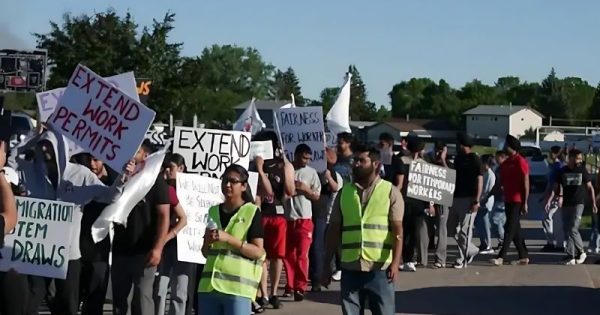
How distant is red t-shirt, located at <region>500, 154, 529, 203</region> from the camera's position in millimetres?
17250

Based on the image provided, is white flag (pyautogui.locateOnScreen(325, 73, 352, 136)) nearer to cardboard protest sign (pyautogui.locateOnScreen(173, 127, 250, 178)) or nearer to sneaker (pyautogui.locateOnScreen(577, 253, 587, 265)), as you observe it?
sneaker (pyautogui.locateOnScreen(577, 253, 587, 265))

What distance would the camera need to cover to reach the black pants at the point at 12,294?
8.26 metres

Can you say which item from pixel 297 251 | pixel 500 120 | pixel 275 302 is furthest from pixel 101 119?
pixel 500 120

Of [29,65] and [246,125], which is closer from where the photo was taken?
[246,125]

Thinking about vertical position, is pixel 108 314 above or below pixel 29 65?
below

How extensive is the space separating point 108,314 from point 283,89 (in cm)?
14526

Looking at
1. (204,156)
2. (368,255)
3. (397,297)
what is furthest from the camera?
(397,297)

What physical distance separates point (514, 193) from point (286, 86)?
146 m

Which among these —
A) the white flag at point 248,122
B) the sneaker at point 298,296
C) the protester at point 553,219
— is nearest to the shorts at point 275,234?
the sneaker at point 298,296

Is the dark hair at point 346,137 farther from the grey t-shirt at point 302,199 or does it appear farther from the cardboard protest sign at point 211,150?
the cardboard protest sign at point 211,150

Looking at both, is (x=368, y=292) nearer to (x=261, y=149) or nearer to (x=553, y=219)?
(x=261, y=149)

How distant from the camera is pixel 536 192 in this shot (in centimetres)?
3897

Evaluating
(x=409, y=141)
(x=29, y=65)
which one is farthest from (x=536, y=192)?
(x=409, y=141)

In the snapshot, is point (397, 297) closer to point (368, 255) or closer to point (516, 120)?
point (368, 255)
